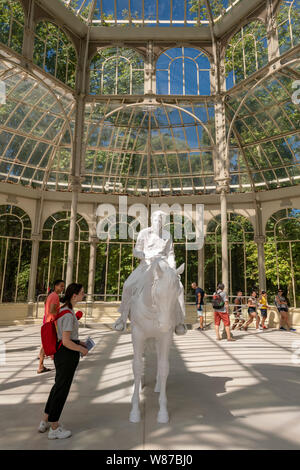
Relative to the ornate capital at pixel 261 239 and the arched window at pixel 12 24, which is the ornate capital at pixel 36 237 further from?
the ornate capital at pixel 261 239

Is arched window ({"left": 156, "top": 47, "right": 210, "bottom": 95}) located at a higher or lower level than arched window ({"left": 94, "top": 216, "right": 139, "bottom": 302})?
higher

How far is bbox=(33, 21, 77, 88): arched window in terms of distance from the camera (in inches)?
525

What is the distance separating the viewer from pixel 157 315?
384cm

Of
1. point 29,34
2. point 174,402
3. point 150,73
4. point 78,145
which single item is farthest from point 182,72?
point 174,402

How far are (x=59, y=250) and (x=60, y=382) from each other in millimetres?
18053

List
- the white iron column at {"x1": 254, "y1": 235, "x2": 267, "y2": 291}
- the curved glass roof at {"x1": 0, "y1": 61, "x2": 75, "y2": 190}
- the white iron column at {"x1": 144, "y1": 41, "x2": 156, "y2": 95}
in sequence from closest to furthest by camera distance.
Result: the white iron column at {"x1": 144, "y1": 41, "x2": 156, "y2": 95} < the curved glass roof at {"x1": 0, "y1": 61, "x2": 75, "y2": 190} < the white iron column at {"x1": 254, "y1": 235, "x2": 267, "y2": 291}

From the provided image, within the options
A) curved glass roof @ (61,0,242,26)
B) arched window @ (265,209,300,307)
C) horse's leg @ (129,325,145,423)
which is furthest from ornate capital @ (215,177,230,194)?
horse's leg @ (129,325,145,423)

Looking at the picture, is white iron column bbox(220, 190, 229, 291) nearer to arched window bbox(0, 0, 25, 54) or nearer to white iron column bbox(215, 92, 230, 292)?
white iron column bbox(215, 92, 230, 292)

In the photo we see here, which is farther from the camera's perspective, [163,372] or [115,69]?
[115,69]

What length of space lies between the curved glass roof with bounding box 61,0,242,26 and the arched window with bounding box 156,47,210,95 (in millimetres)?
1549

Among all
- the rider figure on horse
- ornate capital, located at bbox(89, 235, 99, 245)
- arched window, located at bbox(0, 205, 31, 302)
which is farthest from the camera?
ornate capital, located at bbox(89, 235, 99, 245)

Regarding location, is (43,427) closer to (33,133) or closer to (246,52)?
(246,52)

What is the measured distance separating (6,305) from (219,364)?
14.0m
